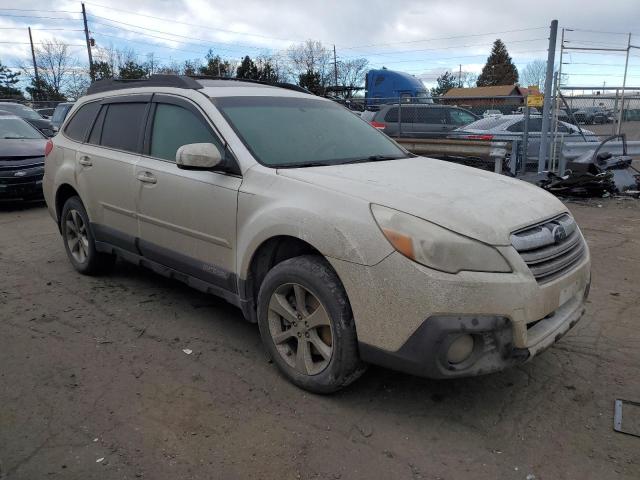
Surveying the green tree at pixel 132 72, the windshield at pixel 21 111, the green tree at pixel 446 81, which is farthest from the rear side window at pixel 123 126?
the green tree at pixel 446 81

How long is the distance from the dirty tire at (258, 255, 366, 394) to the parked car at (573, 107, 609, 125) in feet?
32.5

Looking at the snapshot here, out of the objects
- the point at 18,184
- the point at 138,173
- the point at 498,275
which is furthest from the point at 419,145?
the point at 498,275

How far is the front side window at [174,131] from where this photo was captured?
3.81m

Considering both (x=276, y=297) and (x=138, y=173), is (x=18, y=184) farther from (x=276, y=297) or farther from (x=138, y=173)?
(x=276, y=297)

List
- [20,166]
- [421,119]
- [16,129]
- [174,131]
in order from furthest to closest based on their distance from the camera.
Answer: [421,119], [16,129], [20,166], [174,131]

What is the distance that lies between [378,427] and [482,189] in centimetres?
151

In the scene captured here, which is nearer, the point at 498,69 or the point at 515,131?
the point at 515,131

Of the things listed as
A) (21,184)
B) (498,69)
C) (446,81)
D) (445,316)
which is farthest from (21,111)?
(498,69)

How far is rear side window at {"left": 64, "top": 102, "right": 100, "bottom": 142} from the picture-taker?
510 centimetres

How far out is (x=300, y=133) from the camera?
385 centimetres

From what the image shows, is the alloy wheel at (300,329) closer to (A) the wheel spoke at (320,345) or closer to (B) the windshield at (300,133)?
(A) the wheel spoke at (320,345)

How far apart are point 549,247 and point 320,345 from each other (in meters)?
1.38

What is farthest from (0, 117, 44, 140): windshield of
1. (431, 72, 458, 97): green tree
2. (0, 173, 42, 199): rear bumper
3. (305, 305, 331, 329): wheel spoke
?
(431, 72, 458, 97): green tree

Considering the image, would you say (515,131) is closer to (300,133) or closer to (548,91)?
(548,91)
